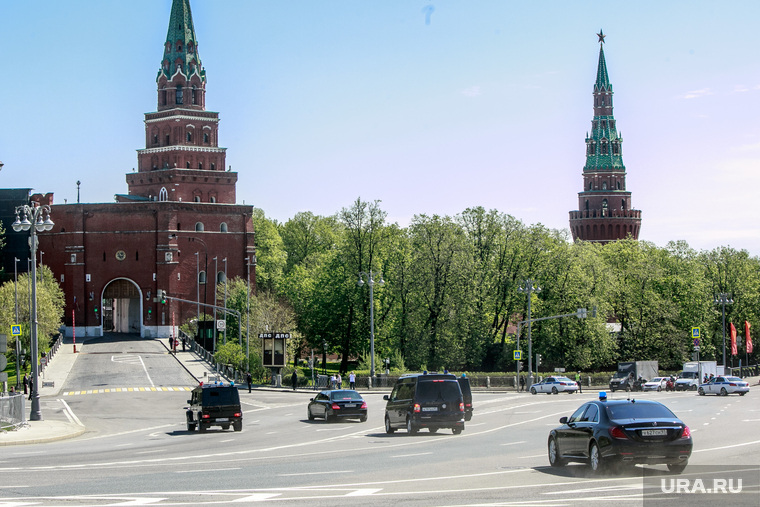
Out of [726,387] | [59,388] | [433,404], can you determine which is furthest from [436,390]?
[59,388]

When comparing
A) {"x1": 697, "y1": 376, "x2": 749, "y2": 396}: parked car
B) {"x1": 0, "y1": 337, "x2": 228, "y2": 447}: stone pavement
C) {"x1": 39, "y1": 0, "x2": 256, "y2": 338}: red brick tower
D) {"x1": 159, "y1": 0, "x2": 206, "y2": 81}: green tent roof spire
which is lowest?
{"x1": 697, "y1": 376, "x2": 749, "y2": 396}: parked car

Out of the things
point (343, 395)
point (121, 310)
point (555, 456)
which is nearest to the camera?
point (555, 456)

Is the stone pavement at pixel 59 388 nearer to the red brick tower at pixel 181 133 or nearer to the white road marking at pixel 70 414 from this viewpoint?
the white road marking at pixel 70 414

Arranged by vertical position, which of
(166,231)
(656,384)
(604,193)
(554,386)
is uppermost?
(604,193)

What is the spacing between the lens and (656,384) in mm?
71188

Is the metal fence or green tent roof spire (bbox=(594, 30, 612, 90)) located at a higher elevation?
green tent roof spire (bbox=(594, 30, 612, 90))

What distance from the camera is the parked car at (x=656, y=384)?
70.6m

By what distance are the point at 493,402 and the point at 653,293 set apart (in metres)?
44.9

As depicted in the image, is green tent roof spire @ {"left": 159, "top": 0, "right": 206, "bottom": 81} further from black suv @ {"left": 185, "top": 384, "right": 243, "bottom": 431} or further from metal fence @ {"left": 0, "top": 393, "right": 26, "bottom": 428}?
black suv @ {"left": 185, "top": 384, "right": 243, "bottom": 431}

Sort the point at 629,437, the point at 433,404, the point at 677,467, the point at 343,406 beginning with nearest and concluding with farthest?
1. the point at 629,437
2. the point at 677,467
3. the point at 433,404
4. the point at 343,406

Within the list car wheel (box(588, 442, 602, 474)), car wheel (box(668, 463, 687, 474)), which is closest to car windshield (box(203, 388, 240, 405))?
car wheel (box(588, 442, 602, 474))

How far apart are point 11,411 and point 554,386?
4193 cm

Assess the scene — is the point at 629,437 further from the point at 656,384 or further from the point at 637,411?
the point at 656,384

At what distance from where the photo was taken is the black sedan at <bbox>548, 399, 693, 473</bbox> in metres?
16.3
